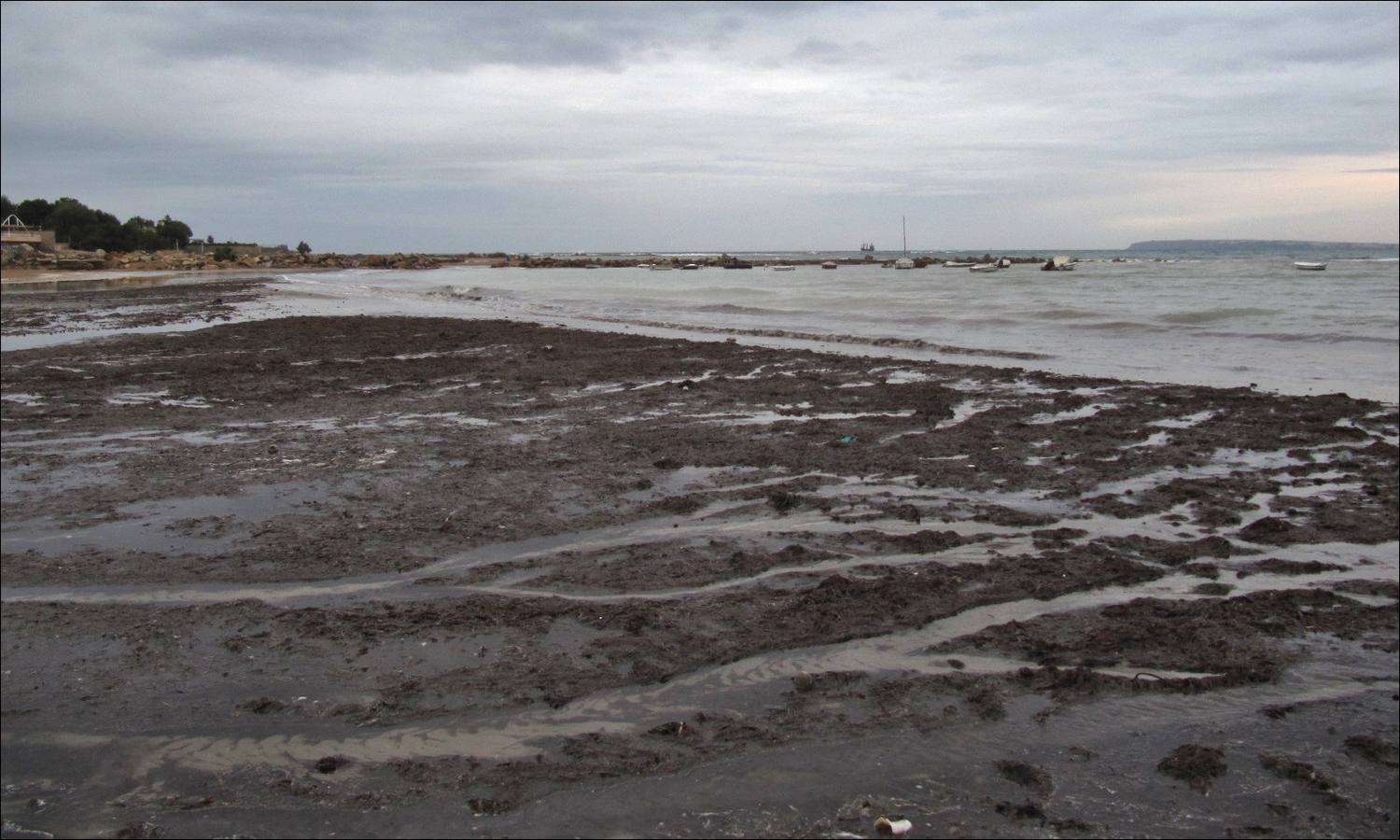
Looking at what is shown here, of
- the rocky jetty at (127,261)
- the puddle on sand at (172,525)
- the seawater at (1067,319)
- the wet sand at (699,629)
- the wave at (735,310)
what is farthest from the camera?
the rocky jetty at (127,261)

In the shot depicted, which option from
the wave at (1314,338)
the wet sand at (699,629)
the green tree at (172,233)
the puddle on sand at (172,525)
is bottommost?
the wet sand at (699,629)

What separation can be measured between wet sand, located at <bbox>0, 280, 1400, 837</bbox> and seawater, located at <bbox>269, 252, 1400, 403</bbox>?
548 cm

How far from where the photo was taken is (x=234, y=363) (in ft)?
51.9

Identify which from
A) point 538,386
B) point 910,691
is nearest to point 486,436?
point 538,386

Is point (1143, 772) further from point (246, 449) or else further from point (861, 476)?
point (246, 449)

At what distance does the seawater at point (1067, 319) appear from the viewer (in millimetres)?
15672

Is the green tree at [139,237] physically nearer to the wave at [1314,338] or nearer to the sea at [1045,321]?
the sea at [1045,321]

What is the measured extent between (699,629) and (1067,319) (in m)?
22.7

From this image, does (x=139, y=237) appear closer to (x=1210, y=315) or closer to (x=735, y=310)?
(x=735, y=310)

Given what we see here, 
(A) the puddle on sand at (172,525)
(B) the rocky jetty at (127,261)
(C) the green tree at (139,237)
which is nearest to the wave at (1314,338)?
(A) the puddle on sand at (172,525)

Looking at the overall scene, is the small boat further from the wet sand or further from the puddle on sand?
the puddle on sand

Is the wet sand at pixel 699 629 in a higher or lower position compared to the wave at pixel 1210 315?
lower

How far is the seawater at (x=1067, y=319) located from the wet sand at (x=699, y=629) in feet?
18.0

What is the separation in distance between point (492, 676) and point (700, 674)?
3.07 ft
